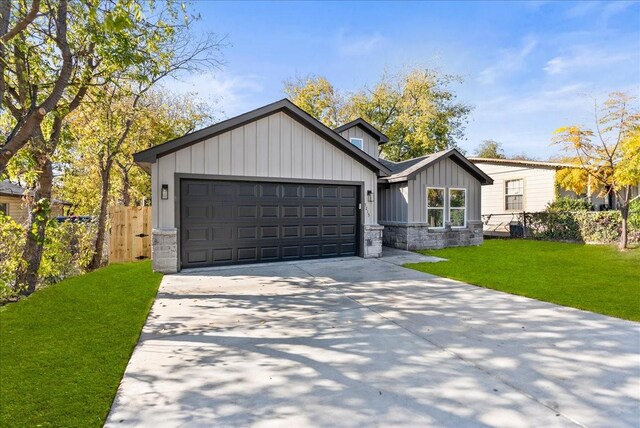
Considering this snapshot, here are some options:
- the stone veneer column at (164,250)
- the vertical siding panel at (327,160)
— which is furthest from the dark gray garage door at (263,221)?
the vertical siding panel at (327,160)

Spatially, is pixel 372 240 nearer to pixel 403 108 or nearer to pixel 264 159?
pixel 264 159

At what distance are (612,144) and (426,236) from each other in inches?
275

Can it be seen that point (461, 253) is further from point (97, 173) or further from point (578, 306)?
point (97, 173)

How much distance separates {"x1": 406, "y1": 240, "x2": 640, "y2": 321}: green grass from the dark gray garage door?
98.2 inches

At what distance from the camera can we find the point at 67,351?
3.59 m

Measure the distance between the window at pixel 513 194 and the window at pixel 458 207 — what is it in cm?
584

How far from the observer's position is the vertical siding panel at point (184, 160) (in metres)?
7.97

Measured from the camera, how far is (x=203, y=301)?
18.4 feet

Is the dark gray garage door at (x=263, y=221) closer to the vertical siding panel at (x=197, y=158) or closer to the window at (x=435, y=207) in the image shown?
the vertical siding panel at (x=197, y=158)

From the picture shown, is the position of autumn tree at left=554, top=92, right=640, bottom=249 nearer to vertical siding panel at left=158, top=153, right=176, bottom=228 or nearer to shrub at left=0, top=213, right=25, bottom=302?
vertical siding panel at left=158, top=153, right=176, bottom=228

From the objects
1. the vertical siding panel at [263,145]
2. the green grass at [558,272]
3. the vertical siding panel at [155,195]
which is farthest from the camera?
the vertical siding panel at [263,145]

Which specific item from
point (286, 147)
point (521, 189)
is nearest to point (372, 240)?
point (286, 147)

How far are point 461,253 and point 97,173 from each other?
15.0 metres

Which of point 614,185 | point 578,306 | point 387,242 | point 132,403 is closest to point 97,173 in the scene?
point 387,242
